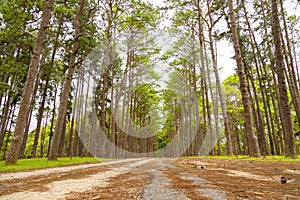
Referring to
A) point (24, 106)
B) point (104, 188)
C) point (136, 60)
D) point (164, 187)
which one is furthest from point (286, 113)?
point (136, 60)

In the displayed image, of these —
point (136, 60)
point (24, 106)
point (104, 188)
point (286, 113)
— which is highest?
point (136, 60)

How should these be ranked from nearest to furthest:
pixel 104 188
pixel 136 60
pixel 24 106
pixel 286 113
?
pixel 104 188 → pixel 286 113 → pixel 24 106 → pixel 136 60

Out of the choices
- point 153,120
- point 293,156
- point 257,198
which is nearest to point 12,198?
point 257,198

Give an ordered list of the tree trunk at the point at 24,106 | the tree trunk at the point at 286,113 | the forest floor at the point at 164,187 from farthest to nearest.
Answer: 1. the tree trunk at the point at 24,106
2. the tree trunk at the point at 286,113
3. the forest floor at the point at 164,187

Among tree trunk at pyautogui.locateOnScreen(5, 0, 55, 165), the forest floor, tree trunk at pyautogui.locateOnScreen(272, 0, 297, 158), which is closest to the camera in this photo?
the forest floor

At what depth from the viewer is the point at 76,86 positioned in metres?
25.1

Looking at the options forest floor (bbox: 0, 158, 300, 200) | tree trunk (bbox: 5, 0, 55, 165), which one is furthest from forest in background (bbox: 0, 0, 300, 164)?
forest floor (bbox: 0, 158, 300, 200)

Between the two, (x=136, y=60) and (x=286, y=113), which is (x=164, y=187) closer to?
(x=286, y=113)

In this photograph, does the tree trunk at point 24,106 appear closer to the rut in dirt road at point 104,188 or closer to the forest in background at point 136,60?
the forest in background at point 136,60

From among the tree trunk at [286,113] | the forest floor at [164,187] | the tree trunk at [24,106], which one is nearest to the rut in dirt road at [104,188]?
the forest floor at [164,187]

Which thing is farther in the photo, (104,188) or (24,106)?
(24,106)

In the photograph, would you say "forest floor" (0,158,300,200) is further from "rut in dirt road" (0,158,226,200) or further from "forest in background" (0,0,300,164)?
"forest in background" (0,0,300,164)

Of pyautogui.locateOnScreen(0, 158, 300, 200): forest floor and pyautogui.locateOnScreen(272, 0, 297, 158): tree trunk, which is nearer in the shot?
pyautogui.locateOnScreen(0, 158, 300, 200): forest floor

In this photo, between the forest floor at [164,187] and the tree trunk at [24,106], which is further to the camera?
the tree trunk at [24,106]
